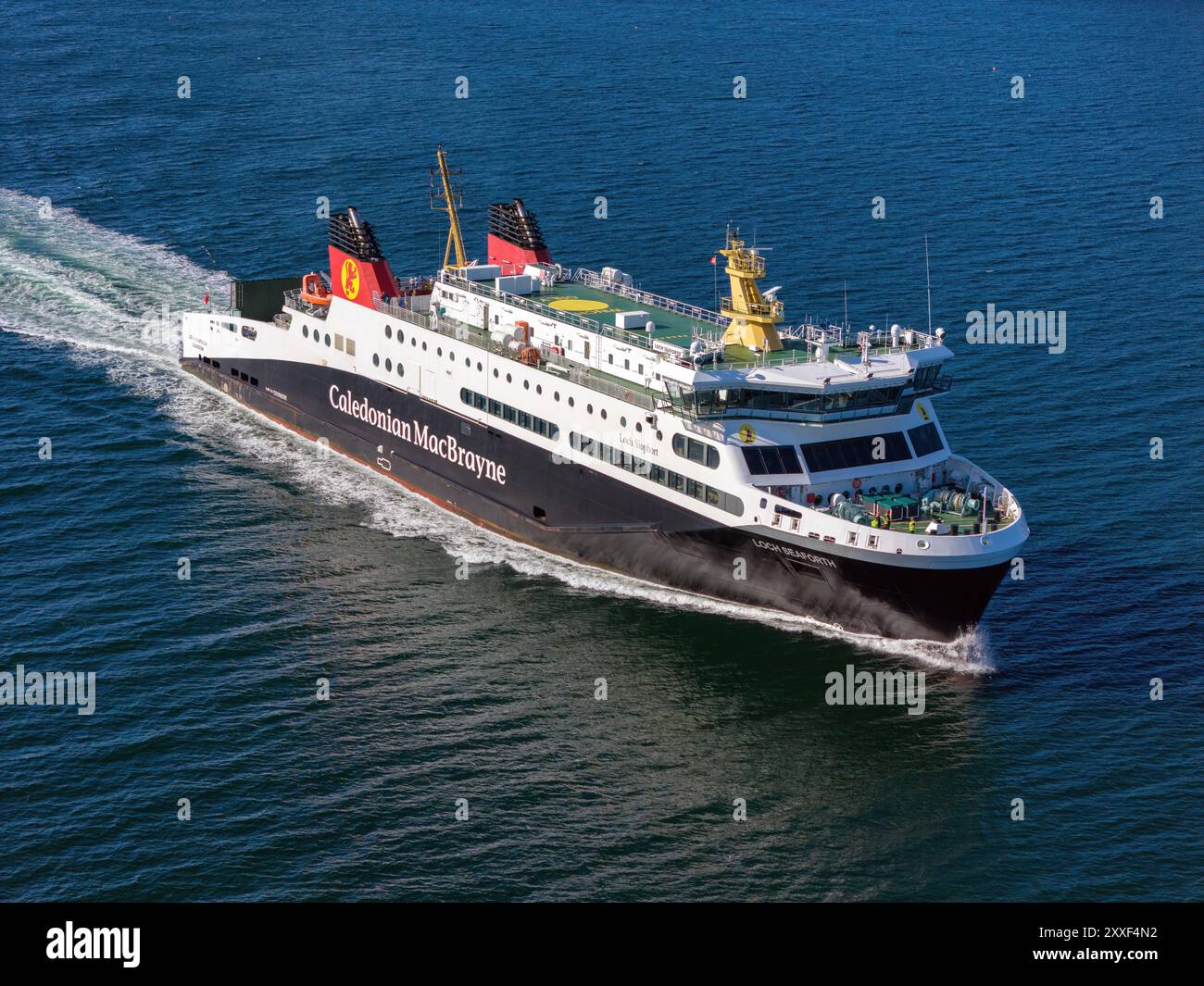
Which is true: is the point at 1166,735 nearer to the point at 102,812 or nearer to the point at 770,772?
the point at 770,772

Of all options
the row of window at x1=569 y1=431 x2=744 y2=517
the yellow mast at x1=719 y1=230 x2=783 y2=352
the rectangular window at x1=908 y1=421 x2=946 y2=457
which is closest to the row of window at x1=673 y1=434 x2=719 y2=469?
the row of window at x1=569 y1=431 x2=744 y2=517

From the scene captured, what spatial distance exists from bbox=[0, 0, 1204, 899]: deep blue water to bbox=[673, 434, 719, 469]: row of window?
6873 mm

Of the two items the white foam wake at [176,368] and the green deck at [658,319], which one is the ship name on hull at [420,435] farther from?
the green deck at [658,319]

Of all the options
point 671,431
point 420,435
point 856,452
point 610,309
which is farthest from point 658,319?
point 420,435

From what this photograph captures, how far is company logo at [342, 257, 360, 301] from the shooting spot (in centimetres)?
9094

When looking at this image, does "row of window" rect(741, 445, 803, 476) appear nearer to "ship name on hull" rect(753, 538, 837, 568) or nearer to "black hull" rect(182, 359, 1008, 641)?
"black hull" rect(182, 359, 1008, 641)

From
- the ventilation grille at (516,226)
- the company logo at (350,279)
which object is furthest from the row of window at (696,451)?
the company logo at (350,279)

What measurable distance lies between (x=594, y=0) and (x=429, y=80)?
122ft

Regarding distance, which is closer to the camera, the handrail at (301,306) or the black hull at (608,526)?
the black hull at (608,526)

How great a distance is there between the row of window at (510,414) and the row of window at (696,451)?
8092mm

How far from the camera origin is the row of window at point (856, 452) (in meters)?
73.7

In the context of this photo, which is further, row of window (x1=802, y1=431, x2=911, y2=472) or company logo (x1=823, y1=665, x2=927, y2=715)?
row of window (x1=802, y1=431, x2=911, y2=472)

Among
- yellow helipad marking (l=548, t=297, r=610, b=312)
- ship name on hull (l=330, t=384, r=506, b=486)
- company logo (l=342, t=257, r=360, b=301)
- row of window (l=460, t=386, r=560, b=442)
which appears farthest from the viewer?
company logo (l=342, t=257, r=360, b=301)

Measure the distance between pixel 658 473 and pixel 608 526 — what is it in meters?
4.17
